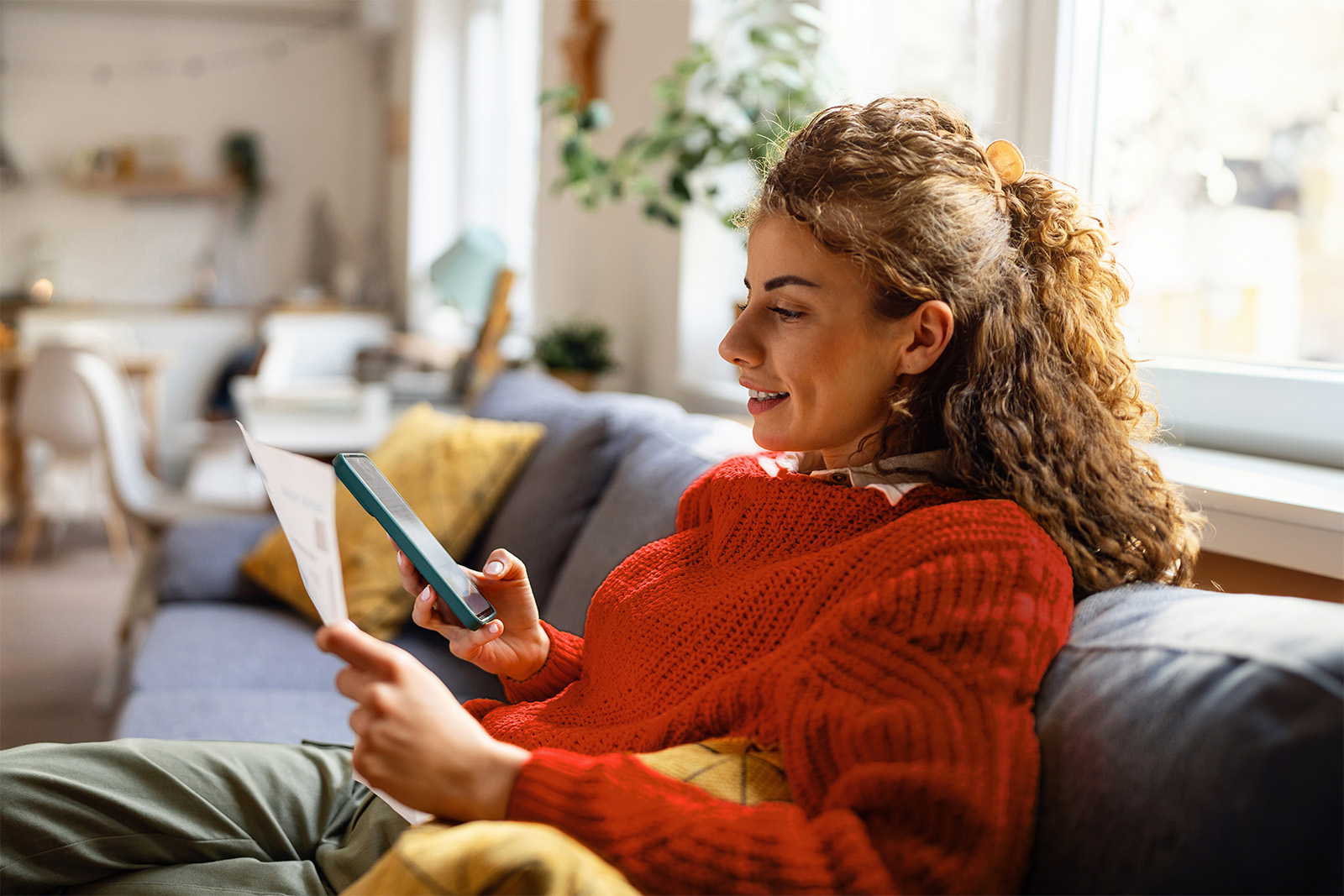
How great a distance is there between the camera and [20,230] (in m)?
6.82

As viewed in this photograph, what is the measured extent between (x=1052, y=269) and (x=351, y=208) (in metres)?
7.03

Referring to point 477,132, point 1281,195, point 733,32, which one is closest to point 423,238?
point 477,132

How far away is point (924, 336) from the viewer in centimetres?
88

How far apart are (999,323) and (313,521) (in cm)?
Result: 54

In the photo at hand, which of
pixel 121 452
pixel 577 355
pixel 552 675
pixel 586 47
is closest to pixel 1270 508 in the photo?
pixel 552 675

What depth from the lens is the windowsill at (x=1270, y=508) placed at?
1041 mm

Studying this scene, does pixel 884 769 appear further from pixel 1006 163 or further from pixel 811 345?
pixel 1006 163

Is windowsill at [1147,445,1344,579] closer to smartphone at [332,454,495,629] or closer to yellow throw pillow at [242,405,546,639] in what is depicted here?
smartphone at [332,454,495,629]

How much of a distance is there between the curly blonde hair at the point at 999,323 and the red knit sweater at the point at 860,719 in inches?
2.6

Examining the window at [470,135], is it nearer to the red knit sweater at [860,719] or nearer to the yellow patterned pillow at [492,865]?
the red knit sweater at [860,719]

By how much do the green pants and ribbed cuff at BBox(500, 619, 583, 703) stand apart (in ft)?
0.55

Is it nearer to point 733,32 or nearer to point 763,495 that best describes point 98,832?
point 763,495

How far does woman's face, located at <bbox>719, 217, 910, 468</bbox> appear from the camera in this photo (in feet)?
2.93

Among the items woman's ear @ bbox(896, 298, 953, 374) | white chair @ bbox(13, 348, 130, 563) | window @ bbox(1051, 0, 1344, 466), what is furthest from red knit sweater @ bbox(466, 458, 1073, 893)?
white chair @ bbox(13, 348, 130, 563)
